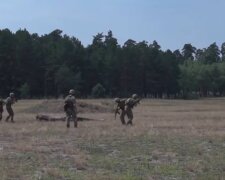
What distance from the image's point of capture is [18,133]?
2677 cm

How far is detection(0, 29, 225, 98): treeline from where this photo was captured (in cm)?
11944

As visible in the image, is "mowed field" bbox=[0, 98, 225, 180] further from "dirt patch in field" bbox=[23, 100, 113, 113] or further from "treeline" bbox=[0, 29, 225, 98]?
"treeline" bbox=[0, 29, 225, 98]

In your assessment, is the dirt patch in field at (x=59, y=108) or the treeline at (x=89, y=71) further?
the treeline at (x=89, y=71)

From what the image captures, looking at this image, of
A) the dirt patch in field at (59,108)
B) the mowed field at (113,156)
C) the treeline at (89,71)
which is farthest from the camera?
the treeline at (89,71)

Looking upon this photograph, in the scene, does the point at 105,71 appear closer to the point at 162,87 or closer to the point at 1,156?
the point at 162,87

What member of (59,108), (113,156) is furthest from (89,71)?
(113,156)

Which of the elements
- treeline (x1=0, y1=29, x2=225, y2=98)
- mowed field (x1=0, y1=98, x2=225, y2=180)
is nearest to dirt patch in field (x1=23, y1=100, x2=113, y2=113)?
mowed field (x1=0, y1=98, x2=225, y2=180)

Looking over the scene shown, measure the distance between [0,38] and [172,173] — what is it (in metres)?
109

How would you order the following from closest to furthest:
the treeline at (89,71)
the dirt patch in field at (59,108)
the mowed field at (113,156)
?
the mowed field at (113,156) < the dirt patch in field at (59,108) < the treeline at (89,71)

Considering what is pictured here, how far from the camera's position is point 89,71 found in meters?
129

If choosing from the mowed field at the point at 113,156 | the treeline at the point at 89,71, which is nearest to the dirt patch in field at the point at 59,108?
the mowed field at the point at 113,156

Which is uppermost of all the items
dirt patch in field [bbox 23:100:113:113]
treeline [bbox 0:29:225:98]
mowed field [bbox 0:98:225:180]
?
treeline [bbox 0:29:225:98]

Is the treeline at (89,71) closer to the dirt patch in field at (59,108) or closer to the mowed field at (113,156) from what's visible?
the dirt patch in field at (59,108)

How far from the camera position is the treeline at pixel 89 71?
392 feet
